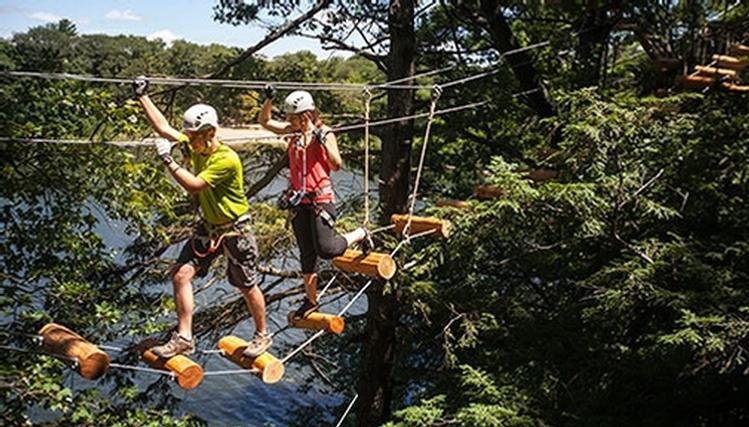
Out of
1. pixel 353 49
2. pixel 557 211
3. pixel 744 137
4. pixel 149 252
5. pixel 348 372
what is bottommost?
pixel 348 372

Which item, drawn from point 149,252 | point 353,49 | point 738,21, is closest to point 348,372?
point 149,252

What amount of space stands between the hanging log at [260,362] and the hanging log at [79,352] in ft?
2.68

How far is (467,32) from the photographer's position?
10.2 m

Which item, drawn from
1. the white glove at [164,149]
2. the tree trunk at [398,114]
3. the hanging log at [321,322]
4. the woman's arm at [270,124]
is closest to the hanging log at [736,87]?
the tree trunk at [398,114]

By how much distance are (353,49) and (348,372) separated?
440 cm

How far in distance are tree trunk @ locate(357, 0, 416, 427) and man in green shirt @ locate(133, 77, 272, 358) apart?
3779 millimetres

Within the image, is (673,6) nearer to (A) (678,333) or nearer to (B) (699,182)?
(B) (699,182)

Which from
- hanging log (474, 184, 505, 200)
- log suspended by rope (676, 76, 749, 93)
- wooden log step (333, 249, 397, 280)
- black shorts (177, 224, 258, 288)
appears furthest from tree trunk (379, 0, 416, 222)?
black shorts (177, 224, 258, 288)

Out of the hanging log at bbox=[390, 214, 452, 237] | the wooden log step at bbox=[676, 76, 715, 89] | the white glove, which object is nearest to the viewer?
the white glove

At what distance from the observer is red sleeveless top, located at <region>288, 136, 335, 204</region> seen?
423 cm

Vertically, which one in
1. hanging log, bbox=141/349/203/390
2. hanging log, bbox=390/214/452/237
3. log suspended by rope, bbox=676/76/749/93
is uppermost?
log suspended by rope, bbox=676/76/749/93

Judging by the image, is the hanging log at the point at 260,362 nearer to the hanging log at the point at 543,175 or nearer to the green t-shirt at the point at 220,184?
the green t-shirt at the point at 220,184

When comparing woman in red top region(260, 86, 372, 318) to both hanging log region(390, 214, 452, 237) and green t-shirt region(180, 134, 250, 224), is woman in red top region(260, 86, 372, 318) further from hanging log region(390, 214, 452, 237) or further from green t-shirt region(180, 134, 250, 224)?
hanging log region(390, 214, 452, 237)

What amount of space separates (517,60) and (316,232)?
217 inches
